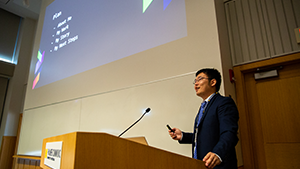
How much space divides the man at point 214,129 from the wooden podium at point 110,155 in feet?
0.37

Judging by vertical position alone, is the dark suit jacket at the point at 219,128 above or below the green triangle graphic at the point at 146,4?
below

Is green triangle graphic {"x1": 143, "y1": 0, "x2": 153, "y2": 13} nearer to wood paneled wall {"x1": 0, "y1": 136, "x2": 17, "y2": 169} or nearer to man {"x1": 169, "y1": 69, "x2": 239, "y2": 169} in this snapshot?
man {"x1": 169, "y1": 69, "x2": 239, "y2": 169}

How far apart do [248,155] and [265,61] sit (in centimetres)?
93

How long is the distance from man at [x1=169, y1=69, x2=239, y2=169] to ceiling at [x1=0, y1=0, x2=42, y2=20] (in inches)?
219

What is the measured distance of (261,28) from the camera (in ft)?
6.84

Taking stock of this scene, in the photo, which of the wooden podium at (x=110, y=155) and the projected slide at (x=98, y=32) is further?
the projected slide at (x=98, y=32)

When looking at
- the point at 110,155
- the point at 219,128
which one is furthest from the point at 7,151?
the point at 219,128

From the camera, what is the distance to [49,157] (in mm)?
1078

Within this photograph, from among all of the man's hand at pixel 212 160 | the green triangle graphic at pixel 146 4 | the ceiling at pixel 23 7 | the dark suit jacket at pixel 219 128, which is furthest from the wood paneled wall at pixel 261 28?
the ceiling at pixel 23 7

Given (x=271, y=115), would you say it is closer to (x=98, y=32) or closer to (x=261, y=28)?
(x=261, y=28)

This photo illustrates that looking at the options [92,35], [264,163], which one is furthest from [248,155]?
[92,35]

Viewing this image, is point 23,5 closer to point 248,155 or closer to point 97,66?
point 97,66

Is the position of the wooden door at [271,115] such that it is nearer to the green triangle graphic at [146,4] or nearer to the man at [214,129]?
the man at [214,129]

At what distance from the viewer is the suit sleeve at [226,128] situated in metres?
0.93
